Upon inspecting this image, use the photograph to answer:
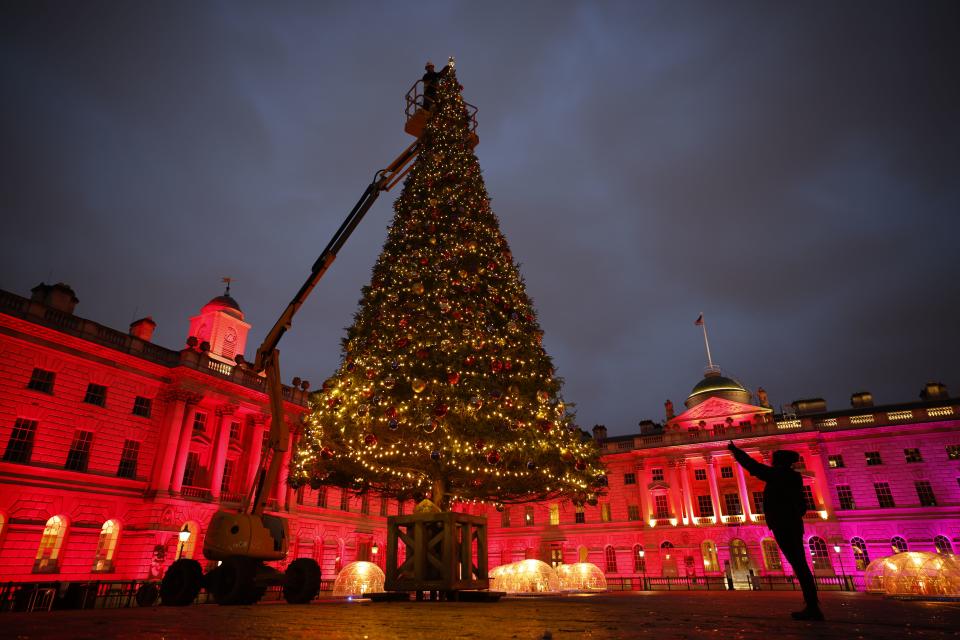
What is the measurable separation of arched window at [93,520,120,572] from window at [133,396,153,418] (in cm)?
547

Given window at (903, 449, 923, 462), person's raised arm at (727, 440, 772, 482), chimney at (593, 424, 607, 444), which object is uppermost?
chimney at (593, 424, 607, 444)

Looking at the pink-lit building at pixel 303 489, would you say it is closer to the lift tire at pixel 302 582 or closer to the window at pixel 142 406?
the window at pixel 142 406

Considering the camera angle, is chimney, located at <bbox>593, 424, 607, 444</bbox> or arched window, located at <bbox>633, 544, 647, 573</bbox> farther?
chimney, located at <bbox>593, 424, 607, 444</bbox>

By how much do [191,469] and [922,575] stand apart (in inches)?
1284

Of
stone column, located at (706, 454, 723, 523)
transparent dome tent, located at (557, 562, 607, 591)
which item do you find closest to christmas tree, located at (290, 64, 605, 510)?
transparent dome tent, located at (557, 562, 607, 591)

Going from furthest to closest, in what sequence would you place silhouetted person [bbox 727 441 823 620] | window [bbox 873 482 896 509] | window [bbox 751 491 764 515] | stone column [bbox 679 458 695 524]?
1. stone column [bbox 679 458 695 524]
2. window [bbox 751 491 764 515]
3. window [bbox 873 482 896 509]
4. silhouetted person [bbox 727 441 823 620]

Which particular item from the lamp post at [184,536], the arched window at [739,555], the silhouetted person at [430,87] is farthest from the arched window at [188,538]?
the arched window at [739,555]

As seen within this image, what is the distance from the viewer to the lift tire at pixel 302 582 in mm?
9883

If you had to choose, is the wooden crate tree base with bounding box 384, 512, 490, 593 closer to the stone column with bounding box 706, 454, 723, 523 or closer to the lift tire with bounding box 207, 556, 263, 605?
the lift tire with bounding box 207, 556, 263, 605

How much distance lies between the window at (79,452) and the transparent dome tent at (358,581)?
17345 millimetres

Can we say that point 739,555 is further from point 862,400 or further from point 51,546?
point 51,546

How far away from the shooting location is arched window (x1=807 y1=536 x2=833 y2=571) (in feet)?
122

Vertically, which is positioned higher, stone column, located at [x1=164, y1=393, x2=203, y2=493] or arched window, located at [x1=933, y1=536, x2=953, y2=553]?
stone column, located at [x1=164, y1=393, x2=203, y2=493]

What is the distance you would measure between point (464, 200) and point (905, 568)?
627 inches
